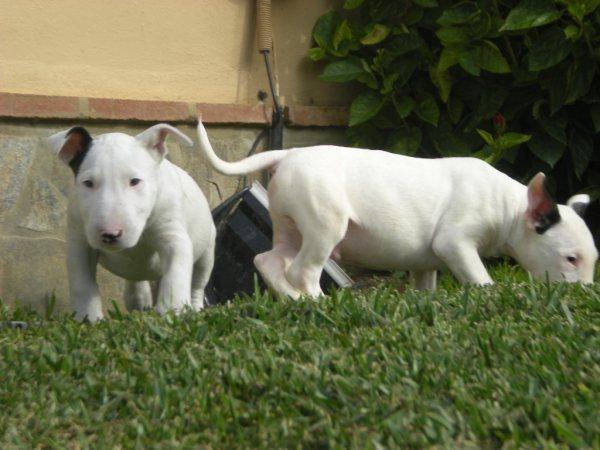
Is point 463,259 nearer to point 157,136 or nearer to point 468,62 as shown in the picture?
point 157,136

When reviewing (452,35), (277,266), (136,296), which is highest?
(452,35)

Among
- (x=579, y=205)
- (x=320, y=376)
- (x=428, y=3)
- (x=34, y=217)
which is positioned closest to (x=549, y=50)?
(x=428, y=3)

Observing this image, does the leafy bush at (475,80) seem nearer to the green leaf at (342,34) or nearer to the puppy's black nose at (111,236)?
the green leaf at (342,34)

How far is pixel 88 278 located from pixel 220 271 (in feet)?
5.28

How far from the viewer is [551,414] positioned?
9.04 ft

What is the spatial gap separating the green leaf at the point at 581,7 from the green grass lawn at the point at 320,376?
2957mm

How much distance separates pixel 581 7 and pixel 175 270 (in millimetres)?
3448

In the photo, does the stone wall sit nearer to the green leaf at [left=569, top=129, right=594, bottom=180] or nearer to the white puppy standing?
the white puppy standing

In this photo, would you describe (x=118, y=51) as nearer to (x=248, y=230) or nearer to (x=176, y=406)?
(x=248, y=230)

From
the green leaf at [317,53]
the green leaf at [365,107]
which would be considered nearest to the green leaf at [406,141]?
the green leaf at [365,107]

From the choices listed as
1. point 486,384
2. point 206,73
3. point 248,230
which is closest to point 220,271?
point 248,230

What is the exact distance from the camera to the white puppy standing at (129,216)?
173 inches

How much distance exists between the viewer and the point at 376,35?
7.02m

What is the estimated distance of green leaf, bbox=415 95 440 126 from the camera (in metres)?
7.02
